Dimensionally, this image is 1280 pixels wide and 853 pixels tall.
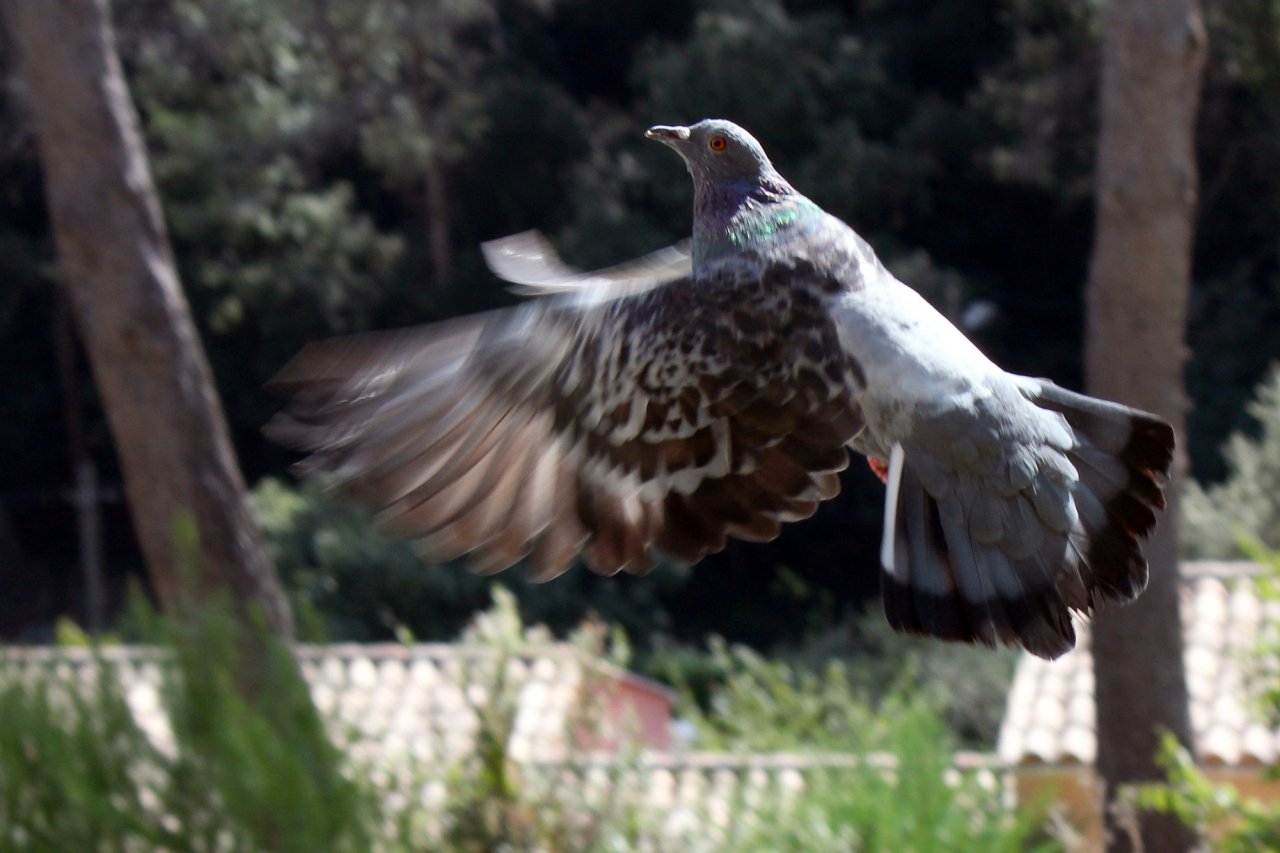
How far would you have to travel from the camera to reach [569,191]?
20297 mm

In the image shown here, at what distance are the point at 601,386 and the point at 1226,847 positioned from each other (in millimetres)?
2956

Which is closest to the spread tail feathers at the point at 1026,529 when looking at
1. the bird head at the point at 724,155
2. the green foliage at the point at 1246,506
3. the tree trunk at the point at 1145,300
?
the bird head at the point at 724,155

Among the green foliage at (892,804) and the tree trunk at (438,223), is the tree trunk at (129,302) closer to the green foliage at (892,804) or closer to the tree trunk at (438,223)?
the green foliage at (892,804)

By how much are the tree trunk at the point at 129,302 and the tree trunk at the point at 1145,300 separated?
10.9 ft

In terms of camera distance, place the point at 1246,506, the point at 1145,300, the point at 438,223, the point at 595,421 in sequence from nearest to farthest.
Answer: the point at 595,421, the point at 1145,300, the point at 1246,506, the point at 438,223

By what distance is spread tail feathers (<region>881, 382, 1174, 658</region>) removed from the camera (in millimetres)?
2217

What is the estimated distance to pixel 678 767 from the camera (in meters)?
5.54

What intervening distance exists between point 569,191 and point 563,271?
58.5 feet

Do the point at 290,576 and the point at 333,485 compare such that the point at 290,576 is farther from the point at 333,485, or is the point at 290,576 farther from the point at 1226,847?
the point at 333,485

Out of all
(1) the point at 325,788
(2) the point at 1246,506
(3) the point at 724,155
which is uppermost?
(3) the point at 724,155

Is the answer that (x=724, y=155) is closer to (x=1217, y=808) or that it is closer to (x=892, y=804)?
(x=892, y=804)

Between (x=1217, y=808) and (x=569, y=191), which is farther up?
(x=569, y=191)

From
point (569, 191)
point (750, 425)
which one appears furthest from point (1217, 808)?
point (569, 191)

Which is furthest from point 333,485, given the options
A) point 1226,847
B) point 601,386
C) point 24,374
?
point 24,374
